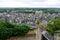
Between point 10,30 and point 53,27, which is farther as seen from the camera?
point 10,30

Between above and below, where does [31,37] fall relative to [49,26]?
below

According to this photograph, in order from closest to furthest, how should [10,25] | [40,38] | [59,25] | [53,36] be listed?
[40,38] < [53,36] < [59,25] < [10,25]

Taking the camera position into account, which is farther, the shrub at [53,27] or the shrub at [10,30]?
the shrub at [10,30]

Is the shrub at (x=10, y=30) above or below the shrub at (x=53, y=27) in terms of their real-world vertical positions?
below

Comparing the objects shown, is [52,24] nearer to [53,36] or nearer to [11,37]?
[53,36]

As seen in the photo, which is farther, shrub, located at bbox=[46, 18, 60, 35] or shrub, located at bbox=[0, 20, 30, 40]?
shrub, located at bbox=[0, 20, 30, 40]

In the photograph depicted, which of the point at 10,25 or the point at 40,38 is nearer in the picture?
the point at 40,38

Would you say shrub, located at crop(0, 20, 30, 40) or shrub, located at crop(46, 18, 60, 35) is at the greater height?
shrub, located at crop(46, 18, 60, 35)

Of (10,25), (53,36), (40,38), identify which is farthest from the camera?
(10,25)

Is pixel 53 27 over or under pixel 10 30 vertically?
over

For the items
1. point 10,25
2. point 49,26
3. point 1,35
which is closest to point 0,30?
point 1,35
